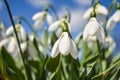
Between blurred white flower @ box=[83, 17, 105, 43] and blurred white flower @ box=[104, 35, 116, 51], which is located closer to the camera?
blurred white flower @ box=[83, 17, 105, 43]

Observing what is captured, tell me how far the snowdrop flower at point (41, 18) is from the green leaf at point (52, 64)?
0.56 meters

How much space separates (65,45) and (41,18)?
0.89 meters

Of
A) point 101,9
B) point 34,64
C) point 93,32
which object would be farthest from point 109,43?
point 93,32

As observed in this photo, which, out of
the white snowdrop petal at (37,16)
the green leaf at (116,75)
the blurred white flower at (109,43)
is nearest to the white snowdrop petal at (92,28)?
the green leaf at (116,75)

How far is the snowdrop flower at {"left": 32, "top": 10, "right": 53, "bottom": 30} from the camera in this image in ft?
7.49

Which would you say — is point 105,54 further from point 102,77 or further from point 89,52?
point 102,77

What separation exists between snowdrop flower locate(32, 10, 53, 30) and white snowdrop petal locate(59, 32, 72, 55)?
0.80 metres

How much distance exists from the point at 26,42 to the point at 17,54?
0.10 m

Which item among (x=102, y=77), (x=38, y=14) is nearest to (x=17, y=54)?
(x=38, y=14)

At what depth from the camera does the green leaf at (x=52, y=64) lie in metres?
1.70

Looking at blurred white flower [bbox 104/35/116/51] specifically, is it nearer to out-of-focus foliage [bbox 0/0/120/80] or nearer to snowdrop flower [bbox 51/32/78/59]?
out-of-focus foliage [bbox 0/0/120/80]

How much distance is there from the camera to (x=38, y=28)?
2.42 metres

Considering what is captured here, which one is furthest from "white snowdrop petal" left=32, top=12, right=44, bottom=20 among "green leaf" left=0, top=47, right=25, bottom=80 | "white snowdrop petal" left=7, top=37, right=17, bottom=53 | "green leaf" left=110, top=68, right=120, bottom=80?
"green leaf" left=110, top=68, right=120, bottom=80

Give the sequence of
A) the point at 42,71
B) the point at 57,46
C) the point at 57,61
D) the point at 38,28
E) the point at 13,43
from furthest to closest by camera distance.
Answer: the point at 38,28, the point at 13,43, the point at 42,71, the point at 57,61, the point at 57,46
